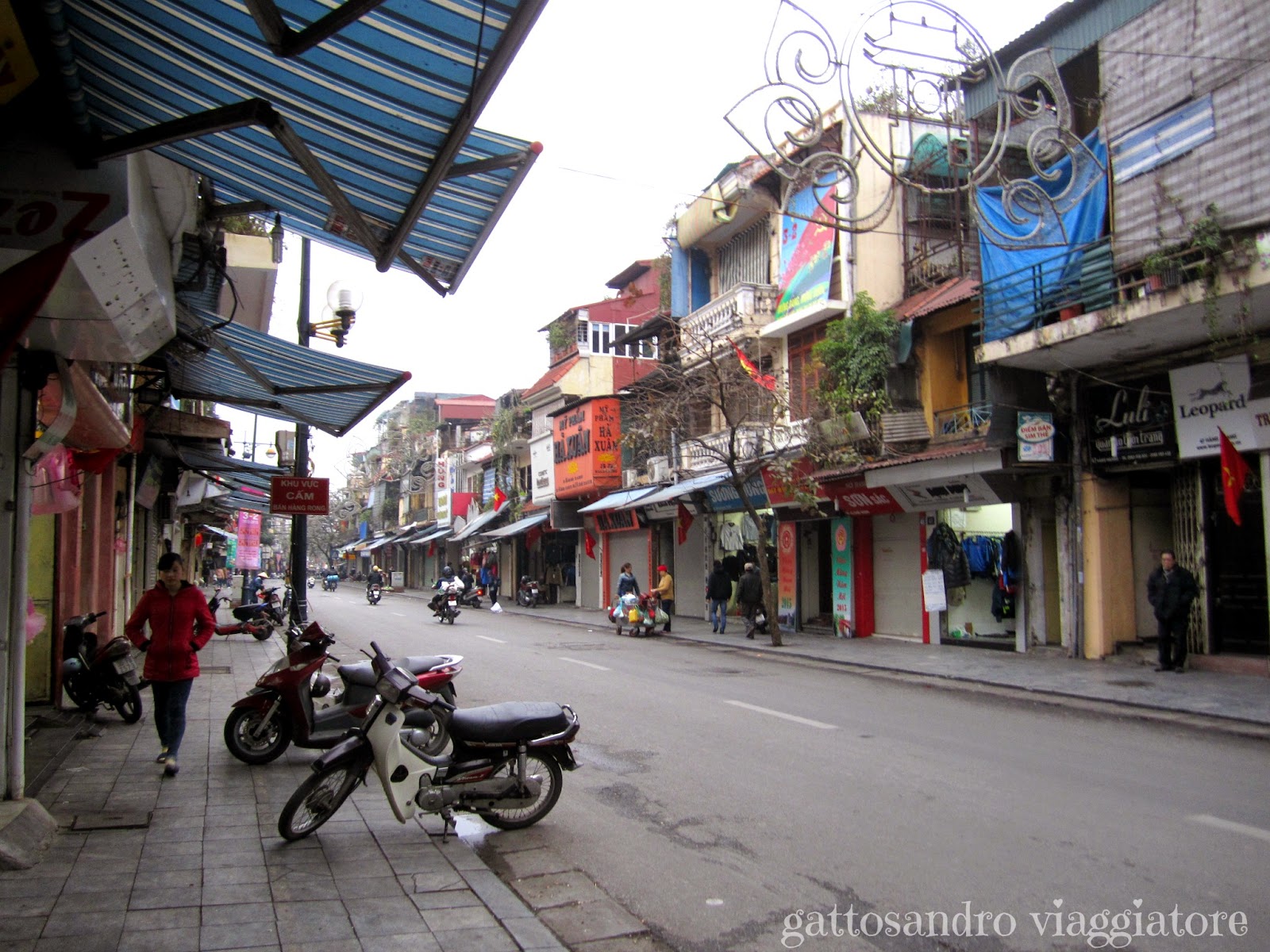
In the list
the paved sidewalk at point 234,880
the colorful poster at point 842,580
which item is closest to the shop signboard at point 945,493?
the colorful poster at point 842,580

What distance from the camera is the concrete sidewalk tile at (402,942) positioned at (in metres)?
4.25

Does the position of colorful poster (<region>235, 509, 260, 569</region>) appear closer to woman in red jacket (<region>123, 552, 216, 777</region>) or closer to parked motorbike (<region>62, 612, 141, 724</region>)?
parked motorbike (<region>62, 612, 141, 724</region>)

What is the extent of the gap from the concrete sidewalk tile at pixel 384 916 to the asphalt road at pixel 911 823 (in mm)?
1104

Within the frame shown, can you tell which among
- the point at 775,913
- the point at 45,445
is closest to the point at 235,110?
the point at 45,445

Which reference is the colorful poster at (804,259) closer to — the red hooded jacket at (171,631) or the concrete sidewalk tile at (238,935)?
the red hooded jacket at (171,631)

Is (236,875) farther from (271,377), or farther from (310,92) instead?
(271,377)

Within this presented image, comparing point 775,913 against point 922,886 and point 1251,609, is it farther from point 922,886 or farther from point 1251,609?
point 1251,609

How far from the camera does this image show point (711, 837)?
6.12 meters

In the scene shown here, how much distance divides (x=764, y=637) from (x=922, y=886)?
17.4 meters

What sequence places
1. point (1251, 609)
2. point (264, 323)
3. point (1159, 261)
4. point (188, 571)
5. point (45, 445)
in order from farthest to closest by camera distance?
point (188, 571) → point (264, 323) → point (1251, 609) → point (1159, 261) → point (45, 445)

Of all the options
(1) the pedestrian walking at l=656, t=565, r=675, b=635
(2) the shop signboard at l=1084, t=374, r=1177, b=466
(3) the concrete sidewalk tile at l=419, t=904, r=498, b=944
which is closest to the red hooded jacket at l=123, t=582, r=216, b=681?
(3) the concrete sidewalk tile at l=419, t=904, r=498, b=944

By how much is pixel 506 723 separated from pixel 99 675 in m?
5.85

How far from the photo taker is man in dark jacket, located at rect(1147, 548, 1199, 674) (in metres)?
13.7

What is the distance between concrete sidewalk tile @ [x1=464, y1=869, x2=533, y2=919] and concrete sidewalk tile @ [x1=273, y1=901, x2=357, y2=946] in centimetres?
69
